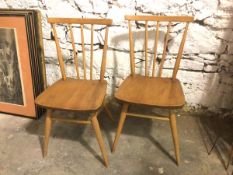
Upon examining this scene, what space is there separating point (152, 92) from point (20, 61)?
1069 millimetres

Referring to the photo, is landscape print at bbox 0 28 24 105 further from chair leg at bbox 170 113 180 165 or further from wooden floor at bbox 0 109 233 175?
chair leg at bbox 170 113 180 165

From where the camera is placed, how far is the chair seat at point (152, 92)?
1417 millimetres

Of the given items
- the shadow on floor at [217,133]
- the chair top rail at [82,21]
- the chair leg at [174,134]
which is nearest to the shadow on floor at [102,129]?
the chair leg at [174,134]

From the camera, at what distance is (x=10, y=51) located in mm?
1923

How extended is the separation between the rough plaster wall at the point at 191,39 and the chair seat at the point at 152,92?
1.09 feet

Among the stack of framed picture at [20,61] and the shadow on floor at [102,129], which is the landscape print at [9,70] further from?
the shadow on floor at [102,129]

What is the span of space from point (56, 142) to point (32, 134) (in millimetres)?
221

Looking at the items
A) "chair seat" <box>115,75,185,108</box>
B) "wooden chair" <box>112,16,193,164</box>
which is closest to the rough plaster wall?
"wooden chair" <box>112,16,193,164</box>

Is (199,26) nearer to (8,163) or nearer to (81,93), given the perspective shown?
(81,93)

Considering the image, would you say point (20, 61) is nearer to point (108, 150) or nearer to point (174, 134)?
point (108, 150)

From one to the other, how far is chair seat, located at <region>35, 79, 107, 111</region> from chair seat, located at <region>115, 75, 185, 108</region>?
0.15 meters

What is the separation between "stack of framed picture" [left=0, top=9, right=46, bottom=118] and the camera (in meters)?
1.82

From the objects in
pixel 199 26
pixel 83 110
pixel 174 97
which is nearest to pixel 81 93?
pixel 83 110

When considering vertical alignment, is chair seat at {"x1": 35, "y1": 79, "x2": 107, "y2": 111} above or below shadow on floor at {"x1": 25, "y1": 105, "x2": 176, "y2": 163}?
above
